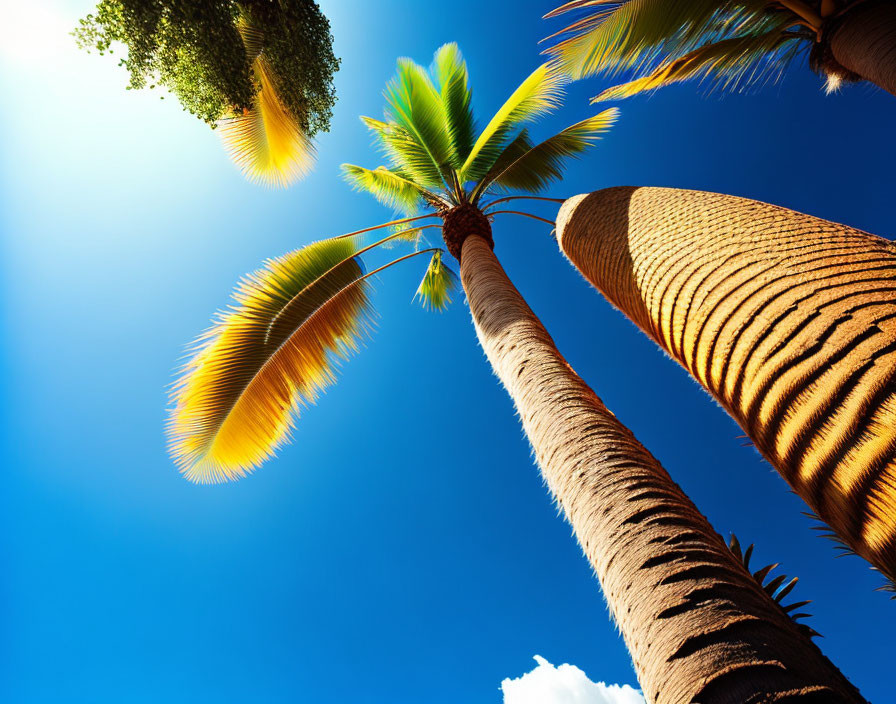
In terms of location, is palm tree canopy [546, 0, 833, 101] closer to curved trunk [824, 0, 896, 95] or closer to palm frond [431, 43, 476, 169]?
curved trunk [824, 0, 896, 95]

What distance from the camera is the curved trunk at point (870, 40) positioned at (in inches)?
125

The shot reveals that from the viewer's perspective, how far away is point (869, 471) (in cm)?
112

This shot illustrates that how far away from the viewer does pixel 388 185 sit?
682 centimetres

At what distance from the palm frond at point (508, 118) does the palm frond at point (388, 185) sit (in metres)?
0.91

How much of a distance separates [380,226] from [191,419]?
3.31 meters

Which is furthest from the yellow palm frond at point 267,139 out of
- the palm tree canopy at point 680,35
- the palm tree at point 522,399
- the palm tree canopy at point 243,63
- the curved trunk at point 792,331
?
the curved trunk at point 792,331

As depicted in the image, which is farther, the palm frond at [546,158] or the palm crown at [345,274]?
the palm frond at [546,158]

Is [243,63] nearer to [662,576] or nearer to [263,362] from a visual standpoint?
[263,362]

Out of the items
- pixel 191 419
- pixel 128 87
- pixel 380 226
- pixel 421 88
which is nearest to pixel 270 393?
pixel 191 419

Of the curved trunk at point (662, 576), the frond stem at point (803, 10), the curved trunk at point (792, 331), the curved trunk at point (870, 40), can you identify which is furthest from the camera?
the frond stem at point (803, 10)

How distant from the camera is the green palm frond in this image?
3.98 m

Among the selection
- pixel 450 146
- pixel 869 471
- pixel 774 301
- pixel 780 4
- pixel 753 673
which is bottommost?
pixel 753 673

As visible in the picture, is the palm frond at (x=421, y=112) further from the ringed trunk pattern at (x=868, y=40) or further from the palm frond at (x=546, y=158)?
the ringed trunk pattern at (x=868, y=40)

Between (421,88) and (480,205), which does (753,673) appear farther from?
(421,88)
